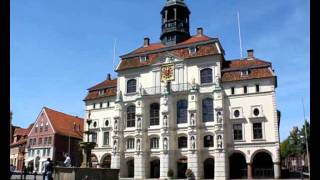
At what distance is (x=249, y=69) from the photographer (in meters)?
48.5

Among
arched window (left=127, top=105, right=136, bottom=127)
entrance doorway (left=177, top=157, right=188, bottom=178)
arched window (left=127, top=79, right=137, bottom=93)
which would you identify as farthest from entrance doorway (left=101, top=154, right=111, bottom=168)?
entrance doorway (left=177, top=157, right=188, bottom=178)

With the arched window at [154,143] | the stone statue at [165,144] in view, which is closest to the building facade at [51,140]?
the arched window at [154,143]

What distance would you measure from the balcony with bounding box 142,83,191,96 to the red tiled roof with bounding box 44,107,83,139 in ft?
67.8

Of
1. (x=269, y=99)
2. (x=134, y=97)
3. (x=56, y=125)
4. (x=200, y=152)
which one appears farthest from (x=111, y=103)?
(x=269, y=99)

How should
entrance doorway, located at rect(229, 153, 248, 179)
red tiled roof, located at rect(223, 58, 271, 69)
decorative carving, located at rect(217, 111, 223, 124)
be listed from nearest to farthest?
entrance doorway, located at rect(229, 153, 248, 179) < decorative carving, located at rect(217, 111, 223, 124) < red tiled roof, located at rect(223, 58, 271, 69)

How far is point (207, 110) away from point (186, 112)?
311 cm

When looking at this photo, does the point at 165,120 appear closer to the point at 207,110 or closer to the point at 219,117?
the point at 207,110

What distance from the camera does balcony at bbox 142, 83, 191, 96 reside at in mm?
51822

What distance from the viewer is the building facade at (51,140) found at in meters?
64.0

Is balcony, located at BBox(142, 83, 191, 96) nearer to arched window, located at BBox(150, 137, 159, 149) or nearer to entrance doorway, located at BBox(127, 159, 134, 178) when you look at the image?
arched window, located at BBox(150, 137, 159, 149)

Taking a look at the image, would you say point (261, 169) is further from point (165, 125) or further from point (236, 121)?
point (165, 125)

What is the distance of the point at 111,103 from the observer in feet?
193

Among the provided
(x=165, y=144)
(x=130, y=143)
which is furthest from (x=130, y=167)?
(x=165, y=144)
